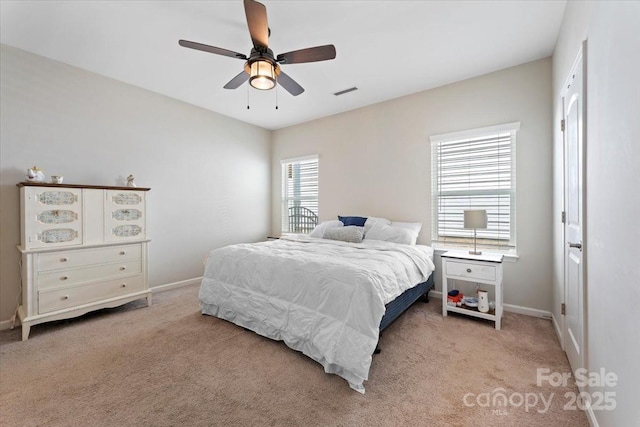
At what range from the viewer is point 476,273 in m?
2.71

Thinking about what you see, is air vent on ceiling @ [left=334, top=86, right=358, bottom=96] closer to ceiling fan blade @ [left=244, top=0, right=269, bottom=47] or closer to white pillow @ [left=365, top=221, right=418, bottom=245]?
ceiling fan blade @ [left=244, top=0, right=269, bottom=47]

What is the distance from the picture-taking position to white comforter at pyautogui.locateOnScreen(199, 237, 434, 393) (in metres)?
1.83

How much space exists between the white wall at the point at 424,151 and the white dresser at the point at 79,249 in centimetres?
277

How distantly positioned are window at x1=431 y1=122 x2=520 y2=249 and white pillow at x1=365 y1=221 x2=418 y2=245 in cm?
45

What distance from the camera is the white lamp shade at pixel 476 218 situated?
285cm

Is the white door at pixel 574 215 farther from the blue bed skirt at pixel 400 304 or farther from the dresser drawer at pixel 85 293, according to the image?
the dresser drawer at pixel 85 293

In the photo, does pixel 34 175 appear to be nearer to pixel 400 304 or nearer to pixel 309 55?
pixel 309 55

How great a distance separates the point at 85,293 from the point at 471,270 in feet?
13.5

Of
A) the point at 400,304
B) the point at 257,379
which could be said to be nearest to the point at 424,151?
the point at 400,304

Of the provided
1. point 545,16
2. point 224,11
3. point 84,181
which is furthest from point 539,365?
point 84,181

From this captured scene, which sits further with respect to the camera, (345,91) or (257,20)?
(345,91)

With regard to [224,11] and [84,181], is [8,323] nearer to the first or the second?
[84,181]

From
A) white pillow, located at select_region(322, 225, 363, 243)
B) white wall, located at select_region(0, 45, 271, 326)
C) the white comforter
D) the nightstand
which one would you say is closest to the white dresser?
white wall, located at select_region(0, 45, 271, 326)

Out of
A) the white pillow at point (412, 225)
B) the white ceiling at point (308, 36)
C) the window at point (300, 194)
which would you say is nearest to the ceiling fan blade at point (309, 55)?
the white ceiling at point (308, 36)
